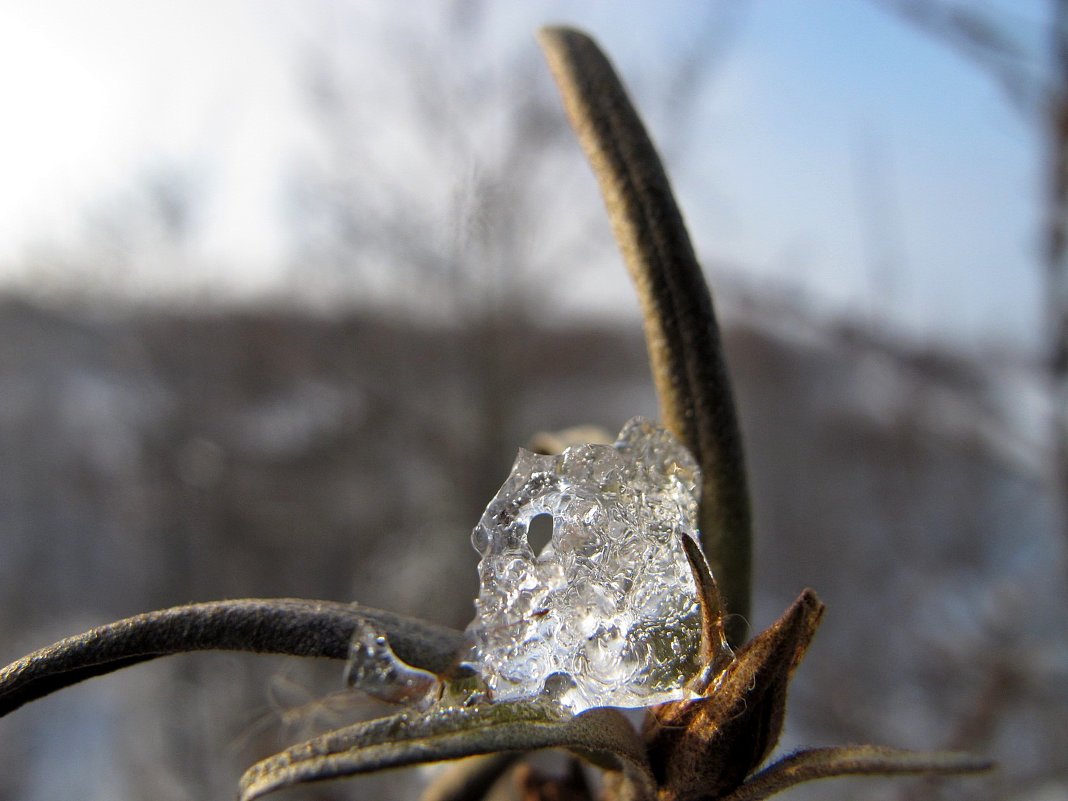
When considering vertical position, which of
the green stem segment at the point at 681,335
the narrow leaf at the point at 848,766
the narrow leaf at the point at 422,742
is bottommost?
the narrow leaf at the point at 848,766

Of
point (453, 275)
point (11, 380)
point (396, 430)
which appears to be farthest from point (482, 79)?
point (11, 380)

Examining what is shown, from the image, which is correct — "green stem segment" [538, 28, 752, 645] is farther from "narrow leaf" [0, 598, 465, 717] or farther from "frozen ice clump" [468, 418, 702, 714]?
"narrow leaf" [0, 598, 465, 717]

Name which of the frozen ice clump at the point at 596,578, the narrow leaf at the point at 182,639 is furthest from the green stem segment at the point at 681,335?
the narrow leaf at the point at 182,639

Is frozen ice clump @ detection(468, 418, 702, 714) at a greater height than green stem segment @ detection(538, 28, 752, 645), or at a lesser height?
lesser

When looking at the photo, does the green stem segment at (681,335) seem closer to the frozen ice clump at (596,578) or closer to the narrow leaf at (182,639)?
the frozen ice clump at (596,578)

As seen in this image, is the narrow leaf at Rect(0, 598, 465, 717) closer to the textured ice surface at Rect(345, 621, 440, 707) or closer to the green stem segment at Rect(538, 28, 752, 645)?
the textured ice surface at Rect(345, 621, 440, 707)

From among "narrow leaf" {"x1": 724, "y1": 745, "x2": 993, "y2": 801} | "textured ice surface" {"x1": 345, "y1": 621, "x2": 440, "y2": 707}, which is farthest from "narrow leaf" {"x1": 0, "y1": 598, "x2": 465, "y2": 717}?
"narrow leaf" {"x1": 724, "y1": 745, "x2": 993, "y2": 801}

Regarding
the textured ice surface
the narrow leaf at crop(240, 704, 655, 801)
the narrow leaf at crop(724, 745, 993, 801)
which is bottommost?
the narrow leaf at crop(724, 745, 993, 801)
